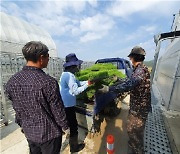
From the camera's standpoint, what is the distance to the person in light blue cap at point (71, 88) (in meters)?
3.43

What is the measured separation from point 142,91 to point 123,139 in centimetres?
187

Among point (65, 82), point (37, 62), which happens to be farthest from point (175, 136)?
point (37, 62)

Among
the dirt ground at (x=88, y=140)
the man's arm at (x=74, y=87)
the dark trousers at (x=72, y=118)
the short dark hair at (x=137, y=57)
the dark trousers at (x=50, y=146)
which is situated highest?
the short dark hair at (x=137, y=57)

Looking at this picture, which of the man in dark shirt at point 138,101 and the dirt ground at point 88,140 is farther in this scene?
the dirt ground at point 88,140

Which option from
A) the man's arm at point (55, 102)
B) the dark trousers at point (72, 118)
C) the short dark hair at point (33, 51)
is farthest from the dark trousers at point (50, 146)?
the dark trousers at point (72, 118)

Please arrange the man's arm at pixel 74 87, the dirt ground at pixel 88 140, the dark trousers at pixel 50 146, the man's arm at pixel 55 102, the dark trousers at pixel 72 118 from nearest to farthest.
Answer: the man's arm at pixel 55 102 < the dark trousers at pixel 50 146 < the man's arm at pixel 74 87 < the dark trousers at pixel 72 118 < the dirt ground at pixel 88 140

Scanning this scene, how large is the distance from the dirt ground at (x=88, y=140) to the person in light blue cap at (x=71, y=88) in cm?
Answer: 33

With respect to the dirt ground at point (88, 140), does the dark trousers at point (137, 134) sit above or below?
above

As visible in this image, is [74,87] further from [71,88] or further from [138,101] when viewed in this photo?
[138,101]

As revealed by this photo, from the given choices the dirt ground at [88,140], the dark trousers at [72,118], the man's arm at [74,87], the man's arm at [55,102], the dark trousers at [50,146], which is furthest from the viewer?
the dirt ground at [88,140]

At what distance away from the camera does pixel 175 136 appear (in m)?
4.68

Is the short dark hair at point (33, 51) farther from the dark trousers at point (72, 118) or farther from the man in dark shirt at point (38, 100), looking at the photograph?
the dark trousers at point (72, 118)

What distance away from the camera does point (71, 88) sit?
3.43m

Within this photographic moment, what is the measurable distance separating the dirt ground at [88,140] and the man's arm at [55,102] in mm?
2165
